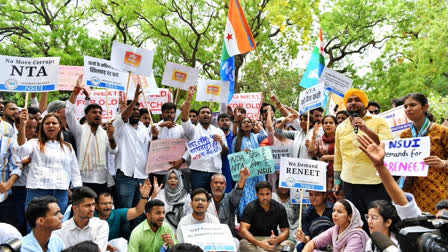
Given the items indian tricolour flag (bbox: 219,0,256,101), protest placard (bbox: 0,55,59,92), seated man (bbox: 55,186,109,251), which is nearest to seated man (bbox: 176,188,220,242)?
seated man (bbox: 55,186,109,251)

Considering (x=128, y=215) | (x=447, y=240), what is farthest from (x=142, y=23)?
(x=447, y=240)

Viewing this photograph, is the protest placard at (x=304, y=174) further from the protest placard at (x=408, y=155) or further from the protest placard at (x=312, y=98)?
the protest placard at (x=408, y=155)

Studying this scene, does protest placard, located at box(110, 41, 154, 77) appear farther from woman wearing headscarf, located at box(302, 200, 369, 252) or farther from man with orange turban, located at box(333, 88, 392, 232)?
woman wearing headscarf, located at box(302, 200, 369, 252)

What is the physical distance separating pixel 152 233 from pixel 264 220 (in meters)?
1.66

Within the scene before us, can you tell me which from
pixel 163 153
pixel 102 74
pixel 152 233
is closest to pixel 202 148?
pixel 163 153

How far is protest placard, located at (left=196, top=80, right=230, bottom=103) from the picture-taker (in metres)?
8.66

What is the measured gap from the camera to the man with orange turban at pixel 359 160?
535cm

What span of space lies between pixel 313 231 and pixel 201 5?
51.7ft

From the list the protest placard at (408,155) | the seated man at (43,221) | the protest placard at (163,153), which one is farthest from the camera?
the protest placard at (163,153)

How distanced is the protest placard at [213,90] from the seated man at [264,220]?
2.44 meters

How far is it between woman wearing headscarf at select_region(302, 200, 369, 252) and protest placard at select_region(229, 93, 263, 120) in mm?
5036

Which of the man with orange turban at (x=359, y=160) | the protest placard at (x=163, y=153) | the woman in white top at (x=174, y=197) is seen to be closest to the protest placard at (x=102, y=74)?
the protest placard at (x=163, y=153)

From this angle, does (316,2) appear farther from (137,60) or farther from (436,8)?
(137,60)

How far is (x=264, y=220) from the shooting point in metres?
6.63
